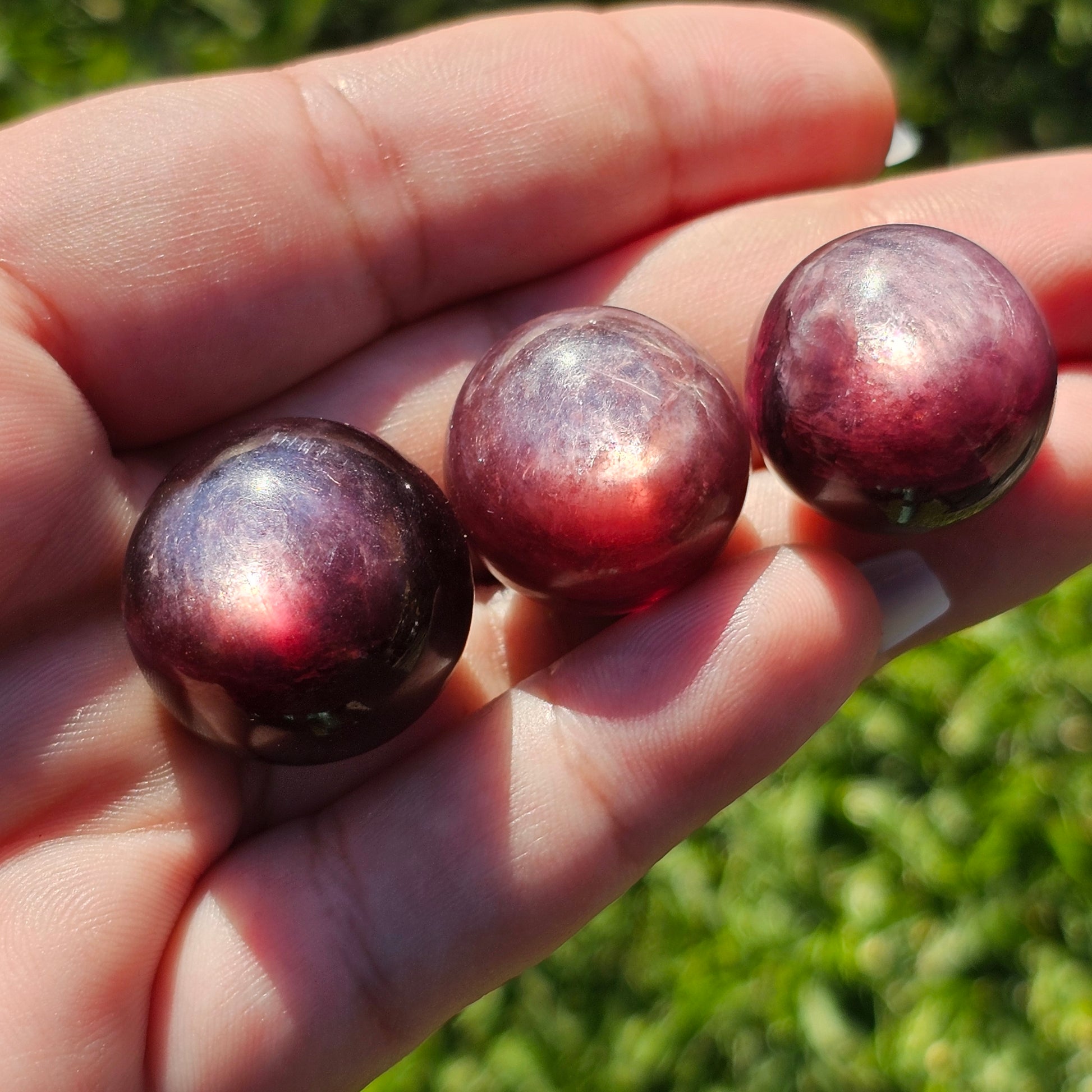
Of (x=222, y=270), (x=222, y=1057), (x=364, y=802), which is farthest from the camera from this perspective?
(x=222, y=270)

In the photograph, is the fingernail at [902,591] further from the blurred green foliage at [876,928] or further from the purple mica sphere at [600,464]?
the blurred green foliage at [876,928]

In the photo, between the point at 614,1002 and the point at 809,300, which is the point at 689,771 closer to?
the point at 809,300

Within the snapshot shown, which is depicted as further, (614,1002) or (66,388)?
(614,1002)

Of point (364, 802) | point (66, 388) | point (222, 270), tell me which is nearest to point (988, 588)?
point (364, 802)

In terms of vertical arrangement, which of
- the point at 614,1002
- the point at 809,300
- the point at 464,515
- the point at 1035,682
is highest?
the point at 809,300

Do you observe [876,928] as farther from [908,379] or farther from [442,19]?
[442,19]

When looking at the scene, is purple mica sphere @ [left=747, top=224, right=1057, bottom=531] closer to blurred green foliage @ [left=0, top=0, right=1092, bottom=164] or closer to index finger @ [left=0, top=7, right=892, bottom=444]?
index finger @ [left=0, top=7, right=892, bottom=444]

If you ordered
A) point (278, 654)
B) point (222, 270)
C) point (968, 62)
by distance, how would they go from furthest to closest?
point (968, 62)
point (222, 270)
point (278, 654)

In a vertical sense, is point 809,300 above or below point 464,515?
above
